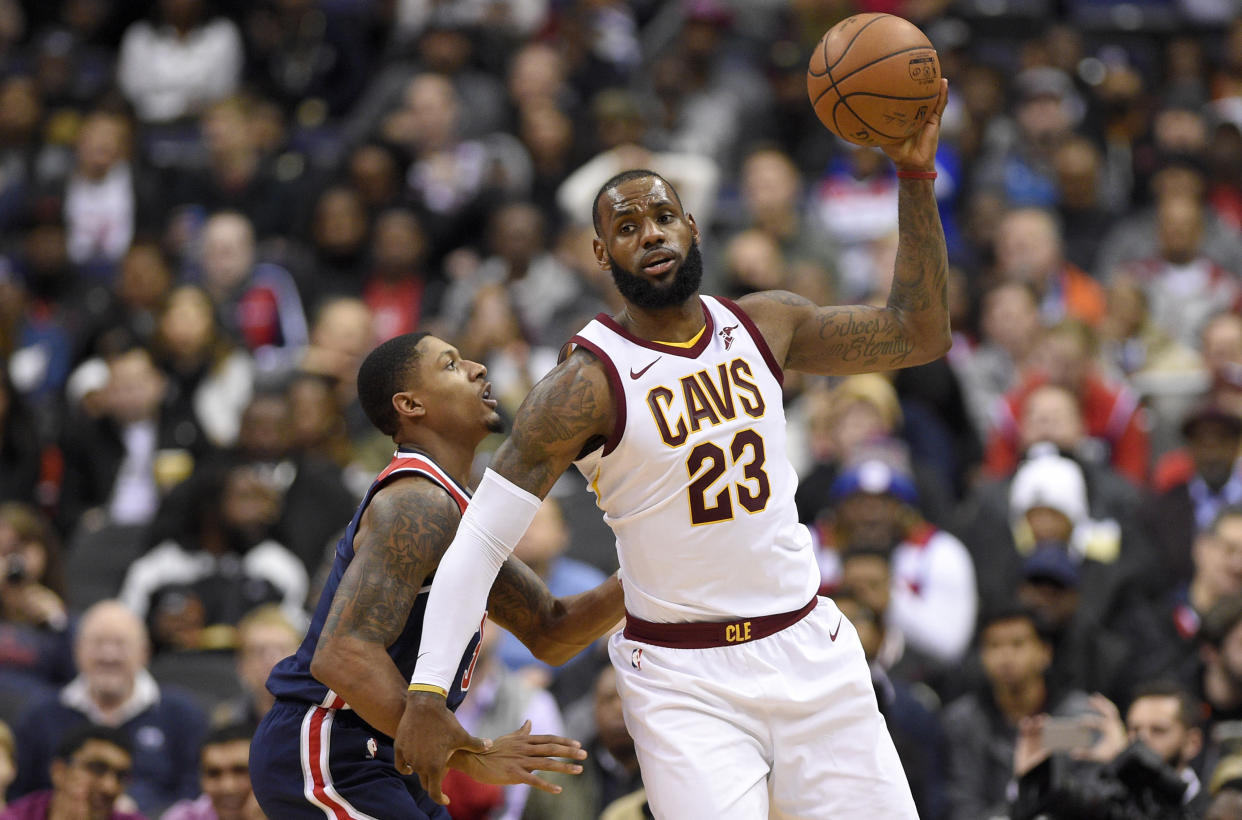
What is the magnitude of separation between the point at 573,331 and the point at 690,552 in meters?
6.79

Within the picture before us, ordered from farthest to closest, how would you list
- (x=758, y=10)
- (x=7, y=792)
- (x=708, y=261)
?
(x=758, y=10) → (x=708, y=261) → (x=7, y=792)

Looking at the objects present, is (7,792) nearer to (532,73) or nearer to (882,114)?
(882,114)

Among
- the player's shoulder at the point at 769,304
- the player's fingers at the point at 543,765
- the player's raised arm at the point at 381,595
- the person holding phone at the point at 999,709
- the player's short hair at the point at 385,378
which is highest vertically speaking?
the player's shoulder at the point at 769,304

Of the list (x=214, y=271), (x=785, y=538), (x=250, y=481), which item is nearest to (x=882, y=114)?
(x=785, y=538)

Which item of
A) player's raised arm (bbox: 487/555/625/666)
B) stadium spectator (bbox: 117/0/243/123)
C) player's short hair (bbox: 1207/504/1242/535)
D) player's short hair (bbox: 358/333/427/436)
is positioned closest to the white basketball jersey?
player's raised arm (bbox: 487/555/625/666)

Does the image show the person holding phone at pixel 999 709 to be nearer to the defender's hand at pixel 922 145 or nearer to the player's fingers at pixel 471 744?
the defender's hand at pixel 922 145

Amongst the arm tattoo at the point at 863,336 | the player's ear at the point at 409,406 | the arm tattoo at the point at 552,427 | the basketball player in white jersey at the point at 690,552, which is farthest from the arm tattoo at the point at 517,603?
the arm tattoo at the point at 863,336

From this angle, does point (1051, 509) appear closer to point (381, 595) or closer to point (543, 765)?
point (543, 765)

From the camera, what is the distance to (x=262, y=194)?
14953 mm

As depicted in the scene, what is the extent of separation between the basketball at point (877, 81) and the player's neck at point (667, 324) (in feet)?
2.47

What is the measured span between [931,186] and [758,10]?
36.0ft

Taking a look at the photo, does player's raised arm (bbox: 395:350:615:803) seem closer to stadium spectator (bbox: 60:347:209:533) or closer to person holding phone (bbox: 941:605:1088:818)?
person holding phone (bbox: 941:605:1088:818)

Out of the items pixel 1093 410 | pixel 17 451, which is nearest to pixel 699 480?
pixel 1093 410

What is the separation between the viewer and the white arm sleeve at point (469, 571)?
16.3 feet
